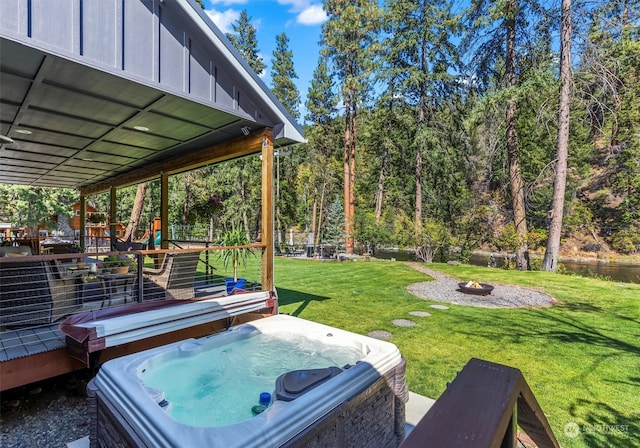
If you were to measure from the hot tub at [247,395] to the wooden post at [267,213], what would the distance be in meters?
1.31

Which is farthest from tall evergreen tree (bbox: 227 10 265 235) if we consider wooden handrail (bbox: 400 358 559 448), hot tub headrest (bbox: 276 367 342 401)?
wooden handrail (bbox: 400 358 559 448)

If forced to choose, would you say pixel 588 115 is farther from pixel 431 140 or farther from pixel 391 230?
pixel 391 230

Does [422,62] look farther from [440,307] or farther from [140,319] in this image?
[140,319]

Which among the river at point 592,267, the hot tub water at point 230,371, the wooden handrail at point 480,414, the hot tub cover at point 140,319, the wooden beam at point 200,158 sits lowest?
the river at point 592,267

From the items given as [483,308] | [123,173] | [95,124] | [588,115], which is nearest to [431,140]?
[588,115]

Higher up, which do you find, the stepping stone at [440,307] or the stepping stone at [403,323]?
the stepping stone at [440,307]

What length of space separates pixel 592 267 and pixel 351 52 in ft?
59.0

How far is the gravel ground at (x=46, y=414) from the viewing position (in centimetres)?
284

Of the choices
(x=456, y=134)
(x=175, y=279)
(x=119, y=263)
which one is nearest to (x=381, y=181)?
(x=456, y=134)

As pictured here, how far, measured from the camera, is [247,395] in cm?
301

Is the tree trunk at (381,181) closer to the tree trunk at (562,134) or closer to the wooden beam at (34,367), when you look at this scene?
the tree trunk at (562,134)

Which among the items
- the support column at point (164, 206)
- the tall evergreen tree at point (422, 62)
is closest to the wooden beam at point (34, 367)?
the support column at point (164, 206)

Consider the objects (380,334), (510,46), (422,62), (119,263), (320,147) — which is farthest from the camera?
(320,147)

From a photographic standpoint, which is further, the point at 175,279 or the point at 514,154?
the point at 514,154
